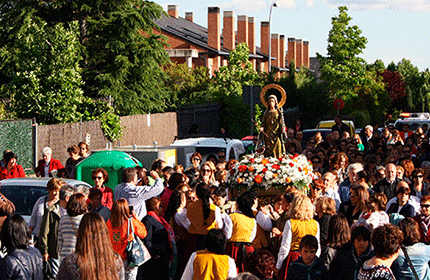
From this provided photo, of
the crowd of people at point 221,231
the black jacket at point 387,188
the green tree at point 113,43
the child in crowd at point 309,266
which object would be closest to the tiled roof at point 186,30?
the green tree at point 113,43

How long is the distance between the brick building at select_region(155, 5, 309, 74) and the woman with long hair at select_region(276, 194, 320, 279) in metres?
41.3

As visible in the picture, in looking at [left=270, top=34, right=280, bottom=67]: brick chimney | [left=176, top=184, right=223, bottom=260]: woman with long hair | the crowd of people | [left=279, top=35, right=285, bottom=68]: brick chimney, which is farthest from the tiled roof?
[left=176, top=184, right=223, bottom=260]: woman with long hair

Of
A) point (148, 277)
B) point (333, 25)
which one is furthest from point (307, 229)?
point (333, 25)

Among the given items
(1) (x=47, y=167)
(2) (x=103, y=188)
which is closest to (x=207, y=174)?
(2) (x=103, y=188)

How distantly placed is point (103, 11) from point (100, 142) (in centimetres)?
1068

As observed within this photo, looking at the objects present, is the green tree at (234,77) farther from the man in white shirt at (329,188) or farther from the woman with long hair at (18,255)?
the woman with long hair at (18,255)

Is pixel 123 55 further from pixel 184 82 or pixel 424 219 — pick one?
pixel 424 219

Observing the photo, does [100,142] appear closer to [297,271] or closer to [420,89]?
[297,271]

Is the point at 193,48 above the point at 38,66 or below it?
above

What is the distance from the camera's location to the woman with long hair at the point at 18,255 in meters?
6.53

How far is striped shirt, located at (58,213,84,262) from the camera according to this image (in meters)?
8.12

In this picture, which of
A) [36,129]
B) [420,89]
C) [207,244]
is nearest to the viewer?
[207,244]

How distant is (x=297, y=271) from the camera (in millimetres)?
7188

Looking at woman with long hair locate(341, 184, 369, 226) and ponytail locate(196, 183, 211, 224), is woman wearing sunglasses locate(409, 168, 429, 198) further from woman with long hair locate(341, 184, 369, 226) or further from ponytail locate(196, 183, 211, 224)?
ponytail locate(196, 183, 211, 224)
